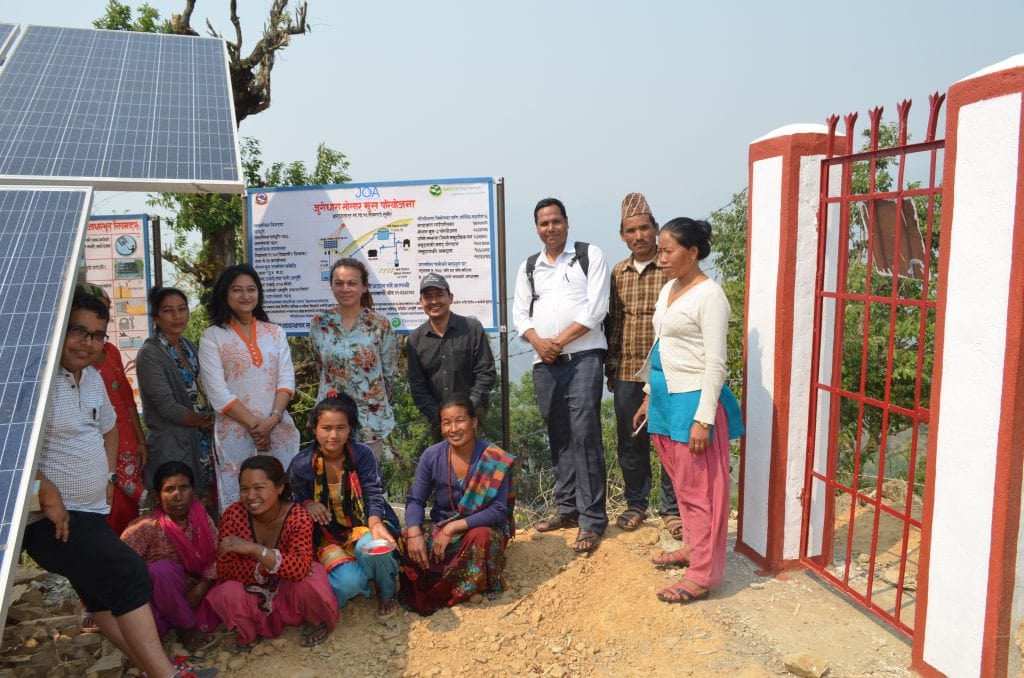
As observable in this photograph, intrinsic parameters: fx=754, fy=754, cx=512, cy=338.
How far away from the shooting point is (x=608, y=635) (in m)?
3.83

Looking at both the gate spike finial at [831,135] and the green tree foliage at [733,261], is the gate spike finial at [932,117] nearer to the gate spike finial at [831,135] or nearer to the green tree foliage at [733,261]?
the gate spike finial at [831,135]

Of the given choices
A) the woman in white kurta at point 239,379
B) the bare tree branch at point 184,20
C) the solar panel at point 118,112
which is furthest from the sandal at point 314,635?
the bare tree branch at point 184,20

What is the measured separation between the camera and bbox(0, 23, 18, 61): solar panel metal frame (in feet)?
19.1

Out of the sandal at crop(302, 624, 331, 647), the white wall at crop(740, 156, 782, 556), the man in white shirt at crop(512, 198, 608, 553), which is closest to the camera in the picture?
the sandal at crop(302, 624, 331, 647)

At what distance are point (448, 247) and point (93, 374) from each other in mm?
2270

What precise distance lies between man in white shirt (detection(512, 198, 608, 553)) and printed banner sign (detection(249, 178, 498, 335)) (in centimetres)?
43

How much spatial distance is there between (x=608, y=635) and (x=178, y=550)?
2.25m

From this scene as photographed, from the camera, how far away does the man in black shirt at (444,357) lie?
460 centimetres

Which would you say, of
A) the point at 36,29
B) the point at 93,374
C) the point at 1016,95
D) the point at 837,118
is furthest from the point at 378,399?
the point at 36,29

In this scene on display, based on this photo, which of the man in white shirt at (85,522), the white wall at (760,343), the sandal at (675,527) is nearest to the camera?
the man in white shirt at (85,522)

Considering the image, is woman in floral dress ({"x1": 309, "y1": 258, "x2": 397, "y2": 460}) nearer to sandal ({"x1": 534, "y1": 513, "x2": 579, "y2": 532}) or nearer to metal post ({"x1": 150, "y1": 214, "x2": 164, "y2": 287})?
sandal ({"x1": 534, "y1": 513, "x2": 579, "y2": 532})

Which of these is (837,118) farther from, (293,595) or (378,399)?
(293,595)

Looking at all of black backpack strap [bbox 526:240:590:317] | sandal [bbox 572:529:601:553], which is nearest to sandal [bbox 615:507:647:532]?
sandal [bbox 572:529:601:553]

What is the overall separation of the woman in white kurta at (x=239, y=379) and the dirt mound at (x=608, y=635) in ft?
3.32
